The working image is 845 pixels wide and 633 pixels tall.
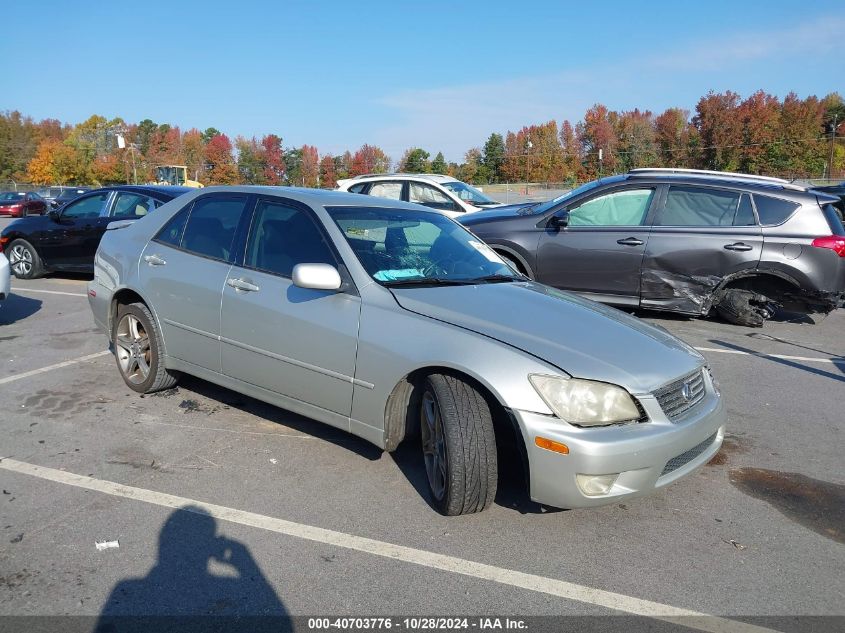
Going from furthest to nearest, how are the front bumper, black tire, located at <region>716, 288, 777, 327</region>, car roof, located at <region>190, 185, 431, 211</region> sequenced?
black tire, located at <region>716, 288, 777, 327</region>
car roof, located at <region>190, 185, 431, 211</region>
the front bumper

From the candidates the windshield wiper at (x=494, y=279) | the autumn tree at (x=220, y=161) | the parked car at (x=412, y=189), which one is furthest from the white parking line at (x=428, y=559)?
the autumn tree at (x=220, y=161)

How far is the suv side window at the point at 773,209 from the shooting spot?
7.64 metres

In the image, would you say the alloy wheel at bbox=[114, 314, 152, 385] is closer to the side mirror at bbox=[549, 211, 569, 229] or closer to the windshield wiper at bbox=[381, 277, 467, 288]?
the windshield wiper at bbox=[381, 277, 467, 288]

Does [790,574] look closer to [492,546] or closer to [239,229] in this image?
[492,546]

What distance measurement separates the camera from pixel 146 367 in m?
5.12

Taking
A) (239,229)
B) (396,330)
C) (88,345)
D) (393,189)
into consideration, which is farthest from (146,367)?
(393,189)

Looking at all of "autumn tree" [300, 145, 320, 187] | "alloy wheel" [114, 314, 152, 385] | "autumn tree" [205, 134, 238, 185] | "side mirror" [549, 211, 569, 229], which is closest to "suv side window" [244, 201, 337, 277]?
"alloy wheel" [114, 314, 152, 385]

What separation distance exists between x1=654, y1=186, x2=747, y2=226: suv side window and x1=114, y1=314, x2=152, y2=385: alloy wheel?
19.0 ft

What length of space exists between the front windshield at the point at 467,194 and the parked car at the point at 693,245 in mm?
6349

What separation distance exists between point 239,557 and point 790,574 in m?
2.47

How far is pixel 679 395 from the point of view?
134 inches

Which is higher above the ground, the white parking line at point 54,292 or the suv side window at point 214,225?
the suv side window at point 214,225

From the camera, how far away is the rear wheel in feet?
36.1

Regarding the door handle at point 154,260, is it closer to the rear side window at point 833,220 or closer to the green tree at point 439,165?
the rear side window at point 833,220
